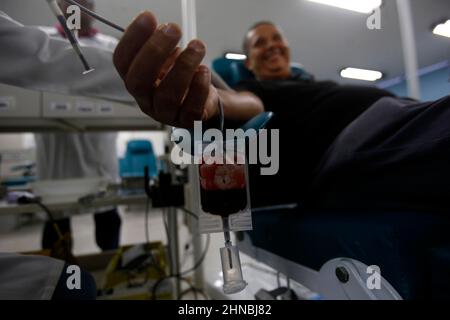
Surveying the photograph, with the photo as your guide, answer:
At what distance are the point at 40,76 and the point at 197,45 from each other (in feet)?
0.91

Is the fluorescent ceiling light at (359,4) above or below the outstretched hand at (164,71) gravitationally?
above

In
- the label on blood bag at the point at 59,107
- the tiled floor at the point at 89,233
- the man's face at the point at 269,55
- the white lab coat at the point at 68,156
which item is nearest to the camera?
the man's face at the point at 269,55

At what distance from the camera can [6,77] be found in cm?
28

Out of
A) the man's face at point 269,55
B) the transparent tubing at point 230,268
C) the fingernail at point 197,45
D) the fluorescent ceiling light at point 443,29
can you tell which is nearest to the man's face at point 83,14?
the fingernail at point 197,45

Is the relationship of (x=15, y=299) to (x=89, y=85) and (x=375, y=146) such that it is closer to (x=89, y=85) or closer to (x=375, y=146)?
(x=89, y=85)

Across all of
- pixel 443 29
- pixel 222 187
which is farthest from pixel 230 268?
pixel 443 29

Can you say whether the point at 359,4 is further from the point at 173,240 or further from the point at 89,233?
the point at 89,233

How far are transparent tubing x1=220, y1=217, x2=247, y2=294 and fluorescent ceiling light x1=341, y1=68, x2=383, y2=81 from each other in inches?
9.2

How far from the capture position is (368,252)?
0.86ft

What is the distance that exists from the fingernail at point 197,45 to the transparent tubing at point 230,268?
0.48 feet

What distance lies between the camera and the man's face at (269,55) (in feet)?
2.30

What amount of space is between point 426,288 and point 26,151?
2836 mm

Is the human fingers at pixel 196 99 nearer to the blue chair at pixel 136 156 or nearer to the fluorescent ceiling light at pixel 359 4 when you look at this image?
the fluorescent ceiling light at pixel 359 4
